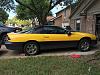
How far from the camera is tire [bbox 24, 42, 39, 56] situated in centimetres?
1168

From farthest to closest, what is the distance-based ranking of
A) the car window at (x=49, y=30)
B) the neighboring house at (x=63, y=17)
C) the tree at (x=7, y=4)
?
1. the neighboring house at (x=63, y=17)
2. the tree at (x=7, y=4)
3. the car window at (x=49, y=30)

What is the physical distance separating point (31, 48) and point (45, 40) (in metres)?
0.83

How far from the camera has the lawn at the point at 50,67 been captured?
7828 mm

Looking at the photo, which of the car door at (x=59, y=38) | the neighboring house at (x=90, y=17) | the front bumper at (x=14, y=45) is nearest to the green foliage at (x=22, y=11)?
the neighboring house at (x=90, y=17)

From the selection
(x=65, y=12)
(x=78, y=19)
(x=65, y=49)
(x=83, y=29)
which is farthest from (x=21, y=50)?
(x=65, y=12)

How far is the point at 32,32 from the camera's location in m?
12.0

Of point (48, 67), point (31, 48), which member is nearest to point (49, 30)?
point (31, 48)

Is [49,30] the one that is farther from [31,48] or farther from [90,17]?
[90,17]

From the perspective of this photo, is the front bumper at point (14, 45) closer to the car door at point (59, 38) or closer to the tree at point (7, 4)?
the car door at point (59, 38)

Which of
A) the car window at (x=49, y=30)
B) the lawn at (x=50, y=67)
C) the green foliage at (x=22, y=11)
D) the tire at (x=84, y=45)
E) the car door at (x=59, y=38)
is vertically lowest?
the lawn at (x=50, y=67)

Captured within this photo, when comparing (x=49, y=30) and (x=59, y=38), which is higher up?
(x=49, y=30)

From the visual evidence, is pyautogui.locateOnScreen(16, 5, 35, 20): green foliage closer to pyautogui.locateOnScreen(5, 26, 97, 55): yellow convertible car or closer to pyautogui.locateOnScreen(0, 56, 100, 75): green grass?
pyautogui.locateOnScreen(5, 26, 97, 55): yellow convertible car

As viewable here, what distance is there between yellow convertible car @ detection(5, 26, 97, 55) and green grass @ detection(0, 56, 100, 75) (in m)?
1.72

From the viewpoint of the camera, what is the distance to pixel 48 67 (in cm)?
855
